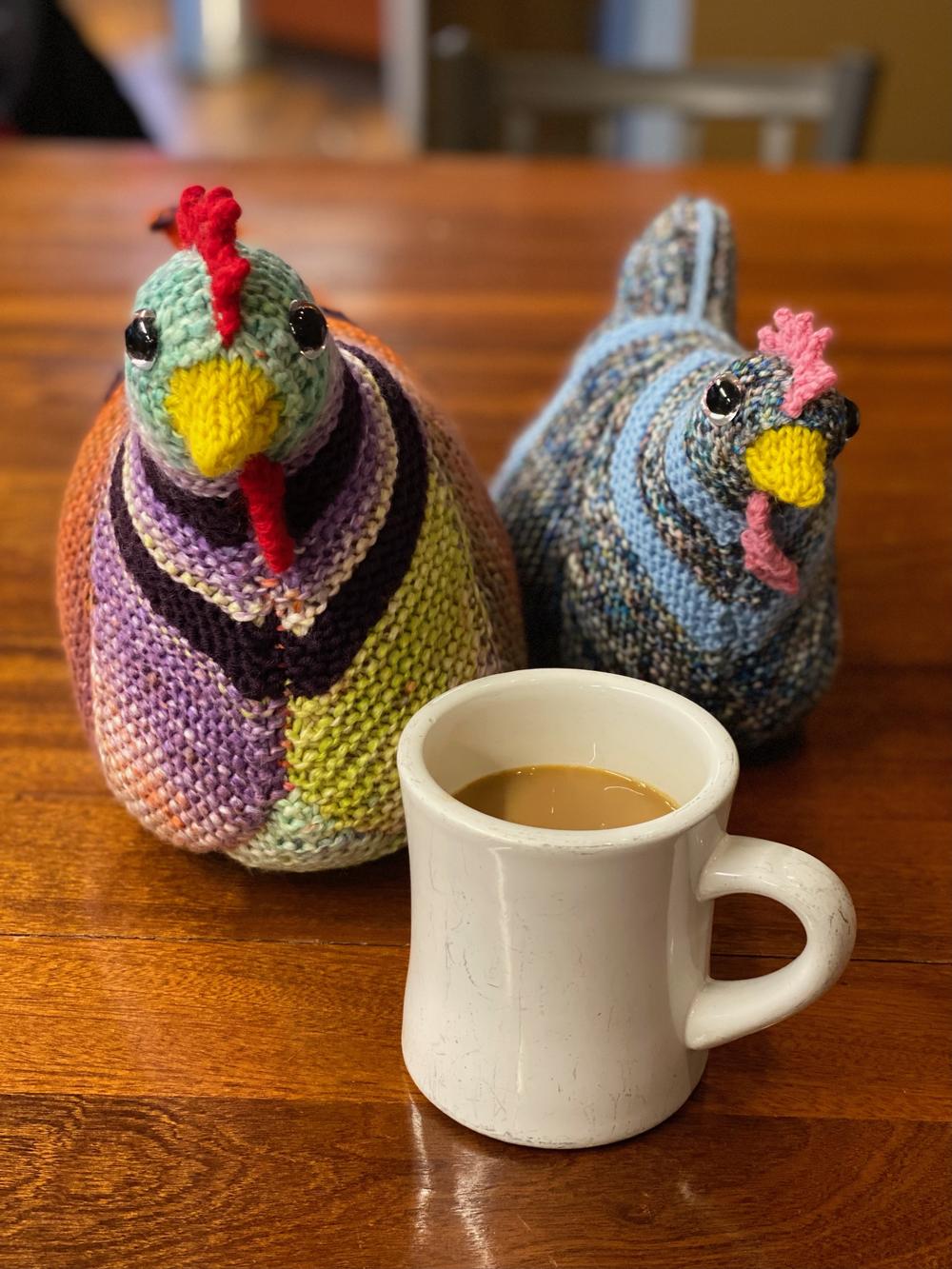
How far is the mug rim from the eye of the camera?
353 millimetres

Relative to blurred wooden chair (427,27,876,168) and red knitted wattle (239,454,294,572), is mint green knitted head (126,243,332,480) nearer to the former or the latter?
red knitted wattle (239,454,294,572)

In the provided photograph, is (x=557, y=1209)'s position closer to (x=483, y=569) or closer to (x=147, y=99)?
(x=483, y=569)

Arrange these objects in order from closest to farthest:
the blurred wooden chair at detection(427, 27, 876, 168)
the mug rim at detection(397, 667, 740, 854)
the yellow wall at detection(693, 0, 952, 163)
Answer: the mug rim at detection(397, 667, 740, 854), the blurred wooden chair at detection(427, 27, 876, 168), the yellow wall at detection(693, 0, 952, 163)

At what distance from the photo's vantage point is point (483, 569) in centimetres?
47

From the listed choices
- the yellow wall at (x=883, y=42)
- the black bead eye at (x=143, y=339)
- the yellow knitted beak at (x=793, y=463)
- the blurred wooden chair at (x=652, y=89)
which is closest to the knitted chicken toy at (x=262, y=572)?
the black bead eye at (x=143, y=339)

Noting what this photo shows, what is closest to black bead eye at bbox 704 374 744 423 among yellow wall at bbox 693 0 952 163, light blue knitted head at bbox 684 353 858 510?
light blue knitted head at bbox 684 353 858 510

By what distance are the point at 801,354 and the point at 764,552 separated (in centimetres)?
7

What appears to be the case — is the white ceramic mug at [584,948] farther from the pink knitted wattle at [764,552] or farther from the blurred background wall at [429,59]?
the blurred background wall at [429,59]

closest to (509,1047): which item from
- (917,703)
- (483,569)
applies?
(483,569)

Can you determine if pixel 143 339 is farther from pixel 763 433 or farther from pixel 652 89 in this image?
pixel 652 89

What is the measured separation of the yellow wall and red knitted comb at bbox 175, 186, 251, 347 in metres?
2.28

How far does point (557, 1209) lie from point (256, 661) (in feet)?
0.57

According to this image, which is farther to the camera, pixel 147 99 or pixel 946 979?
pixel 147 99

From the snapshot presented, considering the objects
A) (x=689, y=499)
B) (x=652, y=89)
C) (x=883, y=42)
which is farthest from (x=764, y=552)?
(x=883, y=42)
